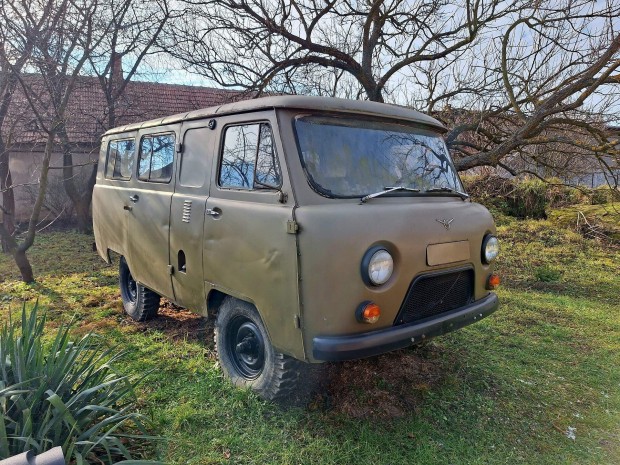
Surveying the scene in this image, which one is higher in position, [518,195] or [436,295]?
[518,195]

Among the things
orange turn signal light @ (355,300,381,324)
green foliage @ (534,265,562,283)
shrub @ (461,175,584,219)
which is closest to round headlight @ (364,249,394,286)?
orange turn signal light @ (355,300,381,324)

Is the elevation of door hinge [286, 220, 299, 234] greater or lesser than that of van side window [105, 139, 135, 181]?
lesser

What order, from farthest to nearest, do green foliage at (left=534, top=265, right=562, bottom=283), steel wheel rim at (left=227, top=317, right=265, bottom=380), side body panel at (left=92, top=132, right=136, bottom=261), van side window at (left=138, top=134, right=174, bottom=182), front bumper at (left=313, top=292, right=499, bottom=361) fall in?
1. green foliage at (left=534, top=265, right=562, bottom=283)
2. side body panel at (left=92, top=132, right=136, bottom=261)
3. van side window at (left=138, top=134, right=174, bottom=182)
4. steel wheel rim at (left=227, top=317, right=265, bottom=380)
5. front bumper at (left=313, top=292, right=499, bottom=361)

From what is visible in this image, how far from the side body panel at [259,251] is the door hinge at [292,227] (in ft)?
0.09

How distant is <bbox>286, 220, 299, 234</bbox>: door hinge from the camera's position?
2598 millimetres

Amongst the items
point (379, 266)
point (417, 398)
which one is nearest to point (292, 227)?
point (379, 266)

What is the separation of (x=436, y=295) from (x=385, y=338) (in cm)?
65

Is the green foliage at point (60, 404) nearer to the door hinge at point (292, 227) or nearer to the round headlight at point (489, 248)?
the door hinge at point (292, 227)

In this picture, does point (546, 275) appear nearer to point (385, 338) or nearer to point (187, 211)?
point (385, 338)

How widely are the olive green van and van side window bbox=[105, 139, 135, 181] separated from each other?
1.18 metres

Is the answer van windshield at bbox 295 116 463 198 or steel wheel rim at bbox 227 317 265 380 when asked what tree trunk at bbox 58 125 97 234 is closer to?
steel wheel rim at bbox 227 317 265 380

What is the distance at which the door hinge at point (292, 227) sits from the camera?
260cm

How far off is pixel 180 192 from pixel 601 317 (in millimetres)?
5477

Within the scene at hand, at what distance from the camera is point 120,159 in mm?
5316
